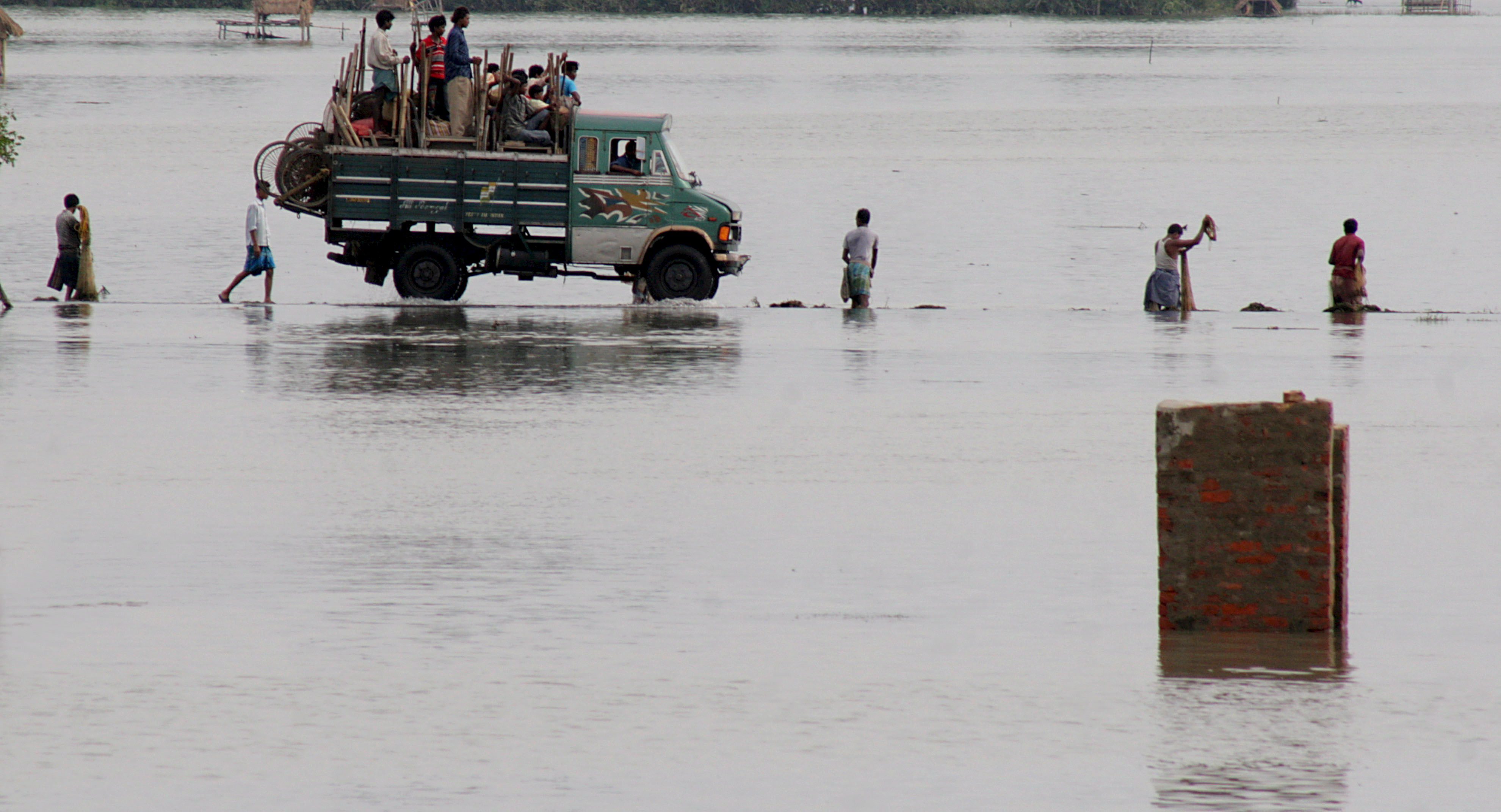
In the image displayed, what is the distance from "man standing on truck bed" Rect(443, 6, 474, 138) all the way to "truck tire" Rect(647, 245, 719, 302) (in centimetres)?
286

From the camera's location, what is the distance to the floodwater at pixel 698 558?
7254 mm

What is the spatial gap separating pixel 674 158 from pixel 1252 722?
→ 708 inches

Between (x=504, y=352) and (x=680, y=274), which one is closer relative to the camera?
(x=504, y=352)

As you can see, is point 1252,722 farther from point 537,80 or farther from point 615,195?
point 537,80

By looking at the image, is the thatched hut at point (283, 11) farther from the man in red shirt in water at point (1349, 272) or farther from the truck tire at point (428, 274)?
the man in red shirt in water at point (1349, 272)

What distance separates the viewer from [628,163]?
82.0 ft

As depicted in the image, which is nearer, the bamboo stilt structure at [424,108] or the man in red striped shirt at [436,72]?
the bamboo stilt structure at [424,108]

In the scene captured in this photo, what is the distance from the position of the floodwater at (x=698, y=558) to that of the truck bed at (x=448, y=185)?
1.30 metres

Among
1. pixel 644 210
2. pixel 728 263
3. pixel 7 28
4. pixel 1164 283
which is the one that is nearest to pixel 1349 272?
pixel 1164 283

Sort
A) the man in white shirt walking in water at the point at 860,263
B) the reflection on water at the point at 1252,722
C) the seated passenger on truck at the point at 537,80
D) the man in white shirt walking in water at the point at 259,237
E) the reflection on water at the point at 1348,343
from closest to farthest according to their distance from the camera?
the reflection on water at the point at 1252,722
the reflection on water at the point at 1348,343
the seated passenger on truck at the point at 537,80
the man in white shirt walking in water at the point at 259,237
the man in white shirt walking in water at the point at 860,263

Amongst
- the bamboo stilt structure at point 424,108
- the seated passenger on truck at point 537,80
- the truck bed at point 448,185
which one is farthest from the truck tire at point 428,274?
the seated passenger on truck at point 537,80

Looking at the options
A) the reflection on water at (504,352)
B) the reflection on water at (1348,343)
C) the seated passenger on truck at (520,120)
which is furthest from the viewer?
the seated passenger on truck at (520,120)

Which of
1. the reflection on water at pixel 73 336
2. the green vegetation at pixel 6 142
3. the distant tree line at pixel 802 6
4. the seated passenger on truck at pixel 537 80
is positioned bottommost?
the reflection on water at pixel 73 336

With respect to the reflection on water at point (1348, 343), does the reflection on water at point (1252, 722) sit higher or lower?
lower
